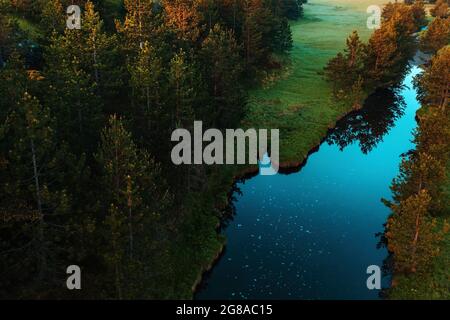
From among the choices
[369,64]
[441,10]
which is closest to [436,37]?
[369,64]

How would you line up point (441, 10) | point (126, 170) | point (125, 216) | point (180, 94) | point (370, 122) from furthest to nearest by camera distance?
point (441, 10), point (370, 122), point (180, 94), point (126, 170), point (125, 216)

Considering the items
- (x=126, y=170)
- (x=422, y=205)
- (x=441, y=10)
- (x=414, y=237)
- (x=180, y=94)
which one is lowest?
(x=414, y=237)

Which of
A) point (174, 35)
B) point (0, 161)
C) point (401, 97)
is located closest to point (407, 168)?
point (0, 161)

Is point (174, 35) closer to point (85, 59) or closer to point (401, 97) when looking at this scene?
point (85, 59)

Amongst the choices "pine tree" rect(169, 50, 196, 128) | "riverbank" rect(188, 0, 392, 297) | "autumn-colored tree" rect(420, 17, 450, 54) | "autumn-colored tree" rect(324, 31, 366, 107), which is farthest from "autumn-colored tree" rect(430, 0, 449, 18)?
"pine tree" rect(169, 50, 196, 128)

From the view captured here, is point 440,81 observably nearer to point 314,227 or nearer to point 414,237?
point 314,227
